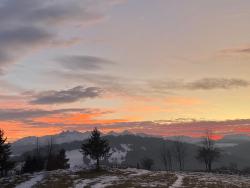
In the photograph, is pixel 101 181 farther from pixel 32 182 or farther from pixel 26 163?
pixel 26 163

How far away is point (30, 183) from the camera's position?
75.1m

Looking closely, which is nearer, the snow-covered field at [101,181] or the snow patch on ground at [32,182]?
the snow-covered field at [101,181]

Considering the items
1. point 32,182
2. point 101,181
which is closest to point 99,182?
point 101,181

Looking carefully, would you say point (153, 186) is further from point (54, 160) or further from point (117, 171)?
point (54, 160)

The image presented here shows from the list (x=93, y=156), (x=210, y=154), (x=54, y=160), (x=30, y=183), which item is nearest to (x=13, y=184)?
(x=30, y=183)

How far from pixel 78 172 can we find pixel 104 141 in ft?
33.9

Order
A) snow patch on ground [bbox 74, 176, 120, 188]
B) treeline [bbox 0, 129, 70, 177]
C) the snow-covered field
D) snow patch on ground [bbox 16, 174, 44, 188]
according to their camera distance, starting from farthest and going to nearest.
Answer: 1. treeline [bbox 0, 129, 70, 177]
2. snow patch on ground [bbox 16, 174, 44, 188]
3. the snow-covered field
4. snow patch on ground [bbox 74, 176, 120, 188]

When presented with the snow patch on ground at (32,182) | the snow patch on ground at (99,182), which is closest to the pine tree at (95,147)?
the snow patch on ground at (32,182)

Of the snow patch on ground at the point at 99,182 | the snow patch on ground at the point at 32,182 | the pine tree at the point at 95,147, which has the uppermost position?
the pine tree at the point at 95,147

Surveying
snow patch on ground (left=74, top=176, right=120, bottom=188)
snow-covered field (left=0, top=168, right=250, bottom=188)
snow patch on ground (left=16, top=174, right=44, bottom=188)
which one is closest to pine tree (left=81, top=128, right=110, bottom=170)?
snow-covered field (left=0, top=168, right=250, bottom=188)

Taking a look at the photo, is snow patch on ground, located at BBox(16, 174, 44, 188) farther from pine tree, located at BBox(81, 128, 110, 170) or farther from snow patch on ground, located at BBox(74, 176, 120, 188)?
pine tree, located at BBox(81, 128, 110, 170)

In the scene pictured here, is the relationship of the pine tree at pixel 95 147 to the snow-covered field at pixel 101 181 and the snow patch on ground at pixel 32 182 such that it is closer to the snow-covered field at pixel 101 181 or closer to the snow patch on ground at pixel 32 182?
the snow-covered field at pixel 101 181

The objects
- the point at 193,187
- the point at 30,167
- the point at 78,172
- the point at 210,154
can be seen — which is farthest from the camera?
the point at 210,154

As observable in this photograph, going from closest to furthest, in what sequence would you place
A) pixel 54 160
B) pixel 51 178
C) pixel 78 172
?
pixel 51 178 < pixel 78 172 < pixel 54 160
